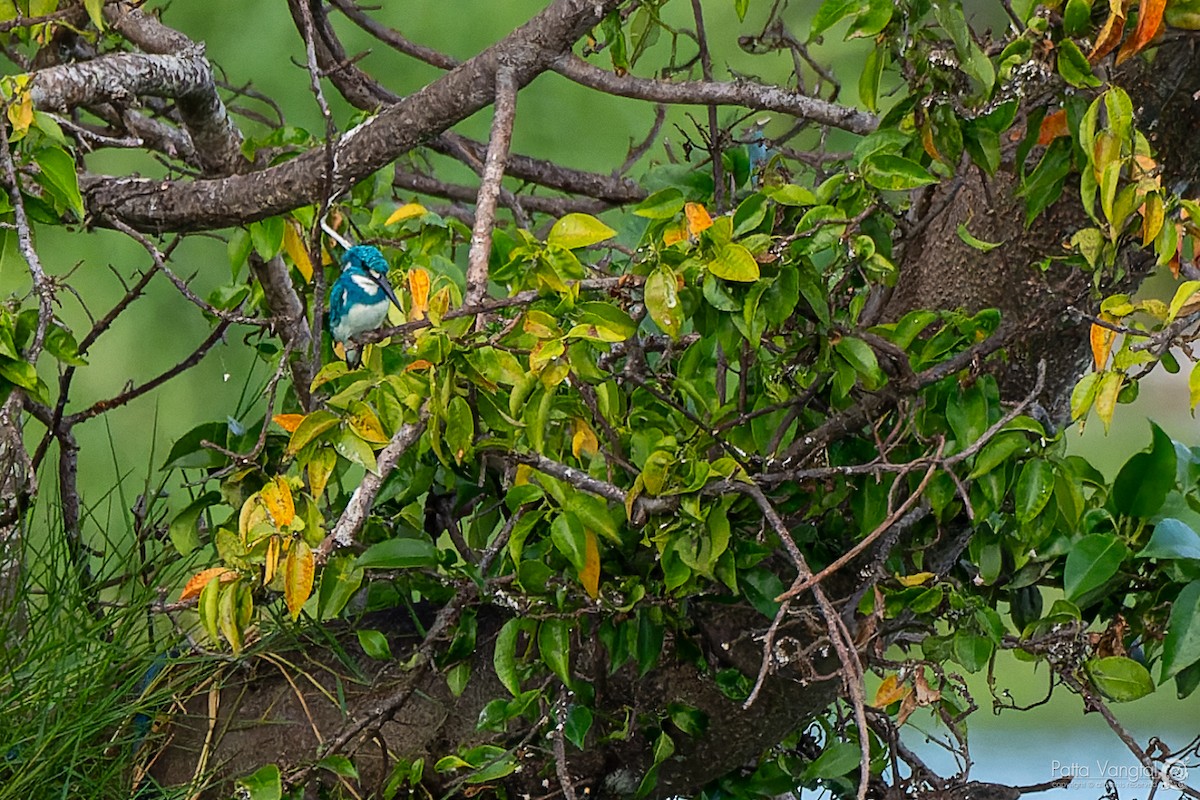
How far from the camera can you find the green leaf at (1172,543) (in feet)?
2.48

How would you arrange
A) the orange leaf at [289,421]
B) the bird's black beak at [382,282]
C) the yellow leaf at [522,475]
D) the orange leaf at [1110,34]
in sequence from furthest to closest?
1. the bird's black beak at [382,282]
2. the yellow leaf at [522,475]
3. the orange leaf at [289,421]
4. the orange leaf at [1110,34]

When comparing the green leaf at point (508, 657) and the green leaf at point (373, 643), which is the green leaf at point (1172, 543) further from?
the green leaf at point (373, 643)

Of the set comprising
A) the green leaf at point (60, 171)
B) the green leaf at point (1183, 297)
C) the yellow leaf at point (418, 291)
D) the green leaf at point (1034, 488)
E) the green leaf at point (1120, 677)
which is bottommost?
the green leaf at point (1120, 677)

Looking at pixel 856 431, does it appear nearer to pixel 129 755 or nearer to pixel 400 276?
pixel 400 276

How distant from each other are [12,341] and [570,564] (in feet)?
1.41

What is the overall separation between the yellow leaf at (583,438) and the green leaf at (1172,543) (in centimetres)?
37

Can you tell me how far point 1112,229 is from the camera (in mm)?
632

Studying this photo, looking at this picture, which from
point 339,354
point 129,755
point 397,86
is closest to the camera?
point 129,755

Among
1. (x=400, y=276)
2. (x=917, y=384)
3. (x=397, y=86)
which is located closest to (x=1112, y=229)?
(x=917, y=384)

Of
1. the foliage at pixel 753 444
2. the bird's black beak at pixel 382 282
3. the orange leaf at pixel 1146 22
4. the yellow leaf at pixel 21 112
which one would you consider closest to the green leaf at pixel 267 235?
the foliage at pixel 753 444

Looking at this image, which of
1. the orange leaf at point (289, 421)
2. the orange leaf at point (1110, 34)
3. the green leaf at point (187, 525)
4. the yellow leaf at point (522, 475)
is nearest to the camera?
the orange leaf at point (1110, 34)

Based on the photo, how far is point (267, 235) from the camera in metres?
0.98

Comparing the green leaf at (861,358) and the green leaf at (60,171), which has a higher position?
the green leaf at (60,171)

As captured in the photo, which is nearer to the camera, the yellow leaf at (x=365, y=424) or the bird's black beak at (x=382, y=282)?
the yellow leaf at (x=365, y=424)
